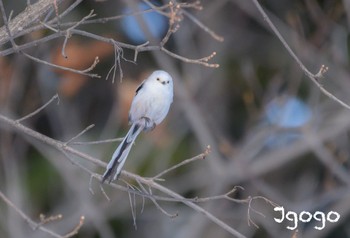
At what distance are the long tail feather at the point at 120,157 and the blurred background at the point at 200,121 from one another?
248cm

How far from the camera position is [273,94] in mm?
6566

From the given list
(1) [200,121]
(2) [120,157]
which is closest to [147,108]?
(2) [120,157]

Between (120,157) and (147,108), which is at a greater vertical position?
(147,108)

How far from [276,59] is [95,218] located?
2.28 meters

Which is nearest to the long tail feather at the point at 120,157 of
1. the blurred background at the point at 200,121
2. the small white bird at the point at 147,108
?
the small white bird at the point at 147,108

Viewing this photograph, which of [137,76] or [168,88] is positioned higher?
[137,76]

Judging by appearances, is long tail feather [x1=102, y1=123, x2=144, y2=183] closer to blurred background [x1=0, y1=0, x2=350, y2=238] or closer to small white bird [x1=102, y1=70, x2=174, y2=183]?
small white bird [x1=102, y1=70, x2=174, y2=183]

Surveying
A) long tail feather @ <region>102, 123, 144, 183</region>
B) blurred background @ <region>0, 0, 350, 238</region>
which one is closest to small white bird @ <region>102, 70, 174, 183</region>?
long tail feather @ <region>102, 123, 144, 183</region>

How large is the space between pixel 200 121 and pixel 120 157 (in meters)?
3.25

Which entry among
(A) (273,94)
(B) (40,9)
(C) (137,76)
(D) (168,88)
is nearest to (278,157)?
(A) (273,94)

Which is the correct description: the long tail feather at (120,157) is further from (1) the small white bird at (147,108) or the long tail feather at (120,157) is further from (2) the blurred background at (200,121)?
(2) the blurred background at (200,121)

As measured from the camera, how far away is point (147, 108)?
2.61 m

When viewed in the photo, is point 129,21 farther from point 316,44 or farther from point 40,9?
point 40,9

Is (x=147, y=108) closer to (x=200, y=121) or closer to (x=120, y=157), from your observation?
(x=120, y=157)
